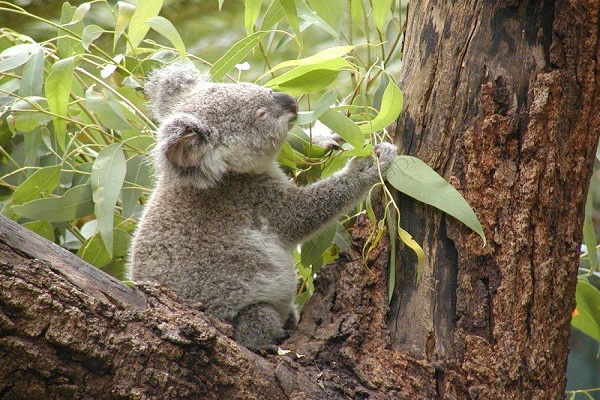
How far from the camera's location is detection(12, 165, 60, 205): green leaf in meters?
2.98

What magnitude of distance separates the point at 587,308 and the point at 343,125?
1.48 m

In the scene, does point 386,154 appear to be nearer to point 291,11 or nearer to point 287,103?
point 287,103

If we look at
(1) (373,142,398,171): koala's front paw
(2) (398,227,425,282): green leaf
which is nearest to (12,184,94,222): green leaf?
(1) (373,142,398,171): koala's front paw

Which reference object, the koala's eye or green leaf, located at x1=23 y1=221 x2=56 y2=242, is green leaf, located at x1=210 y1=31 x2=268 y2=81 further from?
green leaf, located at x1=23 y1=221 x2=56 y2=242

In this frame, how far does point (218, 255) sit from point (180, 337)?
883mm

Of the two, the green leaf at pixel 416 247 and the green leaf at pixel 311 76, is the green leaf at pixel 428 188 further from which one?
the green leaf at pixel 311 76

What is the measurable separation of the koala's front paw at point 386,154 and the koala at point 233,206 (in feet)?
0.51

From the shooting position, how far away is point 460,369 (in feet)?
7.02

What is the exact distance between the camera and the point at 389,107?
2283 mm

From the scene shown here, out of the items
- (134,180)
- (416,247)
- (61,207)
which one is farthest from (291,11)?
(61,207)

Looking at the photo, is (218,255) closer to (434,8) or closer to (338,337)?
(338,337)

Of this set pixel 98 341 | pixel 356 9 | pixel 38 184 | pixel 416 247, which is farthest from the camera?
pixel 38 184

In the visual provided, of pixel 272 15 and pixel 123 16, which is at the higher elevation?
pixel 272 15

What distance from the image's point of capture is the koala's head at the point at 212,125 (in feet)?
8.92
